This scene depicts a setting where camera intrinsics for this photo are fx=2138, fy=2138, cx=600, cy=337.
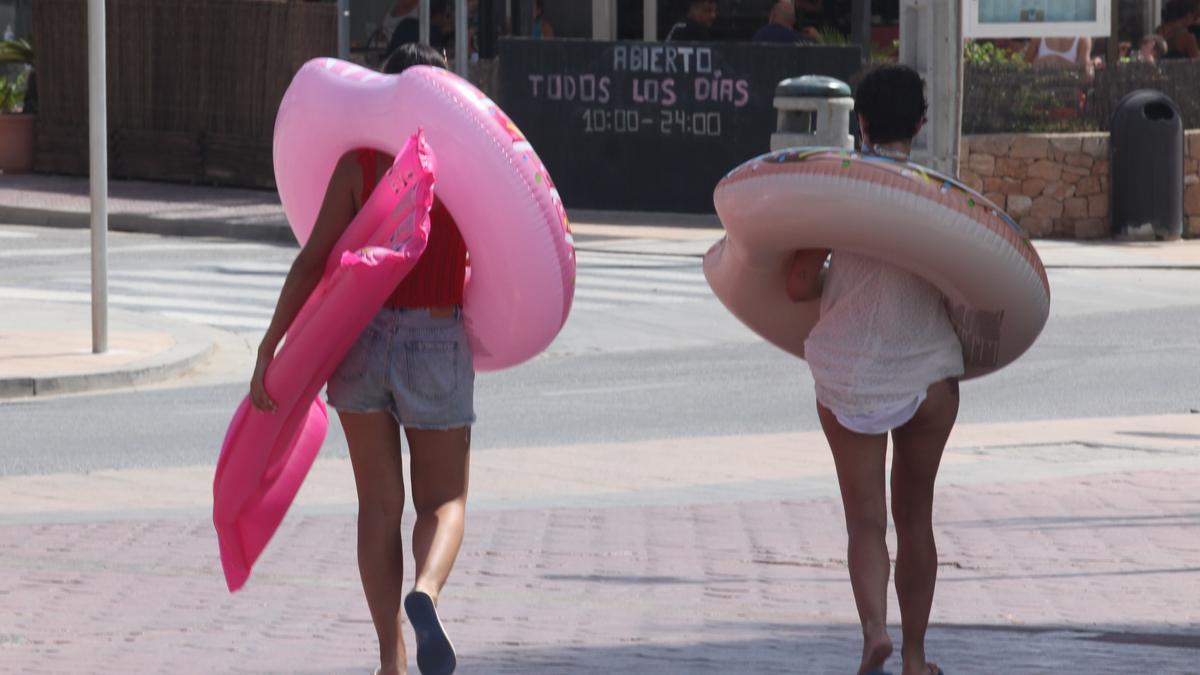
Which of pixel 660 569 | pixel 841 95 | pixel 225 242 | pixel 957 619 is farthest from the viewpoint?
pixel 225 242

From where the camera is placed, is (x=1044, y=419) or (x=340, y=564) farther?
(x=1044, y=419)

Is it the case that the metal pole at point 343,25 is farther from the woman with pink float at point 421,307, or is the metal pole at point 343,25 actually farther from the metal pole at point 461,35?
the woman with pink float at point 421,307

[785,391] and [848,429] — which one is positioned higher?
[848,429]

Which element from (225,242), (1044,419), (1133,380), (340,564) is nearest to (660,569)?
(340,564)

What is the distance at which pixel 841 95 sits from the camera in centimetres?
1853

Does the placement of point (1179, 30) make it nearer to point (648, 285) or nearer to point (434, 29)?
point (434, 29)

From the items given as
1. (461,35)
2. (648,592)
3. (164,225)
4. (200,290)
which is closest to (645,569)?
(648,592)

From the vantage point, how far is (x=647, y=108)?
22.2 meters

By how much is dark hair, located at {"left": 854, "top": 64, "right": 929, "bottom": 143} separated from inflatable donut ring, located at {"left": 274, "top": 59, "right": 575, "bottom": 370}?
31.1 inches

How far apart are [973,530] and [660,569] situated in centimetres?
135

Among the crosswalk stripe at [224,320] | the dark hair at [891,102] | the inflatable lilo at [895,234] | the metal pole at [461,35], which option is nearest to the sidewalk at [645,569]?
the inflatable lilo at [895,234]

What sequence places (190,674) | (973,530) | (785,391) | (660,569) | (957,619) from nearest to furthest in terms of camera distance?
(190,674) < (957,619) < (660,569) < (973,530) < (785,391)

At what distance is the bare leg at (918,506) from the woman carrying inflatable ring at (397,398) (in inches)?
42.6

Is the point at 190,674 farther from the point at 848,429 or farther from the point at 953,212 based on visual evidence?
the point at 953,212
